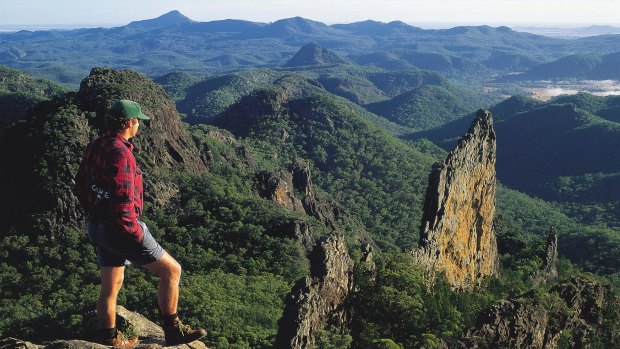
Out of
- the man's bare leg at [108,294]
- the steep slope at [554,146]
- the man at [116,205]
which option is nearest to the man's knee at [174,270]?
the man at [116,205]

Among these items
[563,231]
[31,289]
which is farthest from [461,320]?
[563,231]

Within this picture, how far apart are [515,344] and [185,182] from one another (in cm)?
→ 4405

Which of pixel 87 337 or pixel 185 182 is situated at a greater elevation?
pixel 87 337

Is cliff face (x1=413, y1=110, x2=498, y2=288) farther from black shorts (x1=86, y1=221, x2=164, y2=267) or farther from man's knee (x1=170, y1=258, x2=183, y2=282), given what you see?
black shorts (x1=86, y1=221, x2=164, y2=267)

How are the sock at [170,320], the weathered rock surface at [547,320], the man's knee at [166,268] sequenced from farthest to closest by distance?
the weathered rock surface at [547,320] → the sock at [170,320] → the man's knee at [166,268]

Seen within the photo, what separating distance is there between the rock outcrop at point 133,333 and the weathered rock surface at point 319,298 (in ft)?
26.2

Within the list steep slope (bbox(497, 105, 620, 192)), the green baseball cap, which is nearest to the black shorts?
the green baseball cap

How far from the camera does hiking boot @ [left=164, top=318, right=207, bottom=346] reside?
1197 cm

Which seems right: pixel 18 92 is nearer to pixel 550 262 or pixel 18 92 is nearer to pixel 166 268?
pixel 550 262

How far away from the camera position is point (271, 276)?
4769cm

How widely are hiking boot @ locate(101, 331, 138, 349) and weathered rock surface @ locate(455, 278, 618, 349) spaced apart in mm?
12641

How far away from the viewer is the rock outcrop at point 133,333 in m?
11.9

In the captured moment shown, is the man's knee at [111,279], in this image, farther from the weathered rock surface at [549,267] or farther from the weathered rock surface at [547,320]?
the weathered rock surface at [549,267]

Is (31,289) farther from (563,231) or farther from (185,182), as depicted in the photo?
(563,231)
